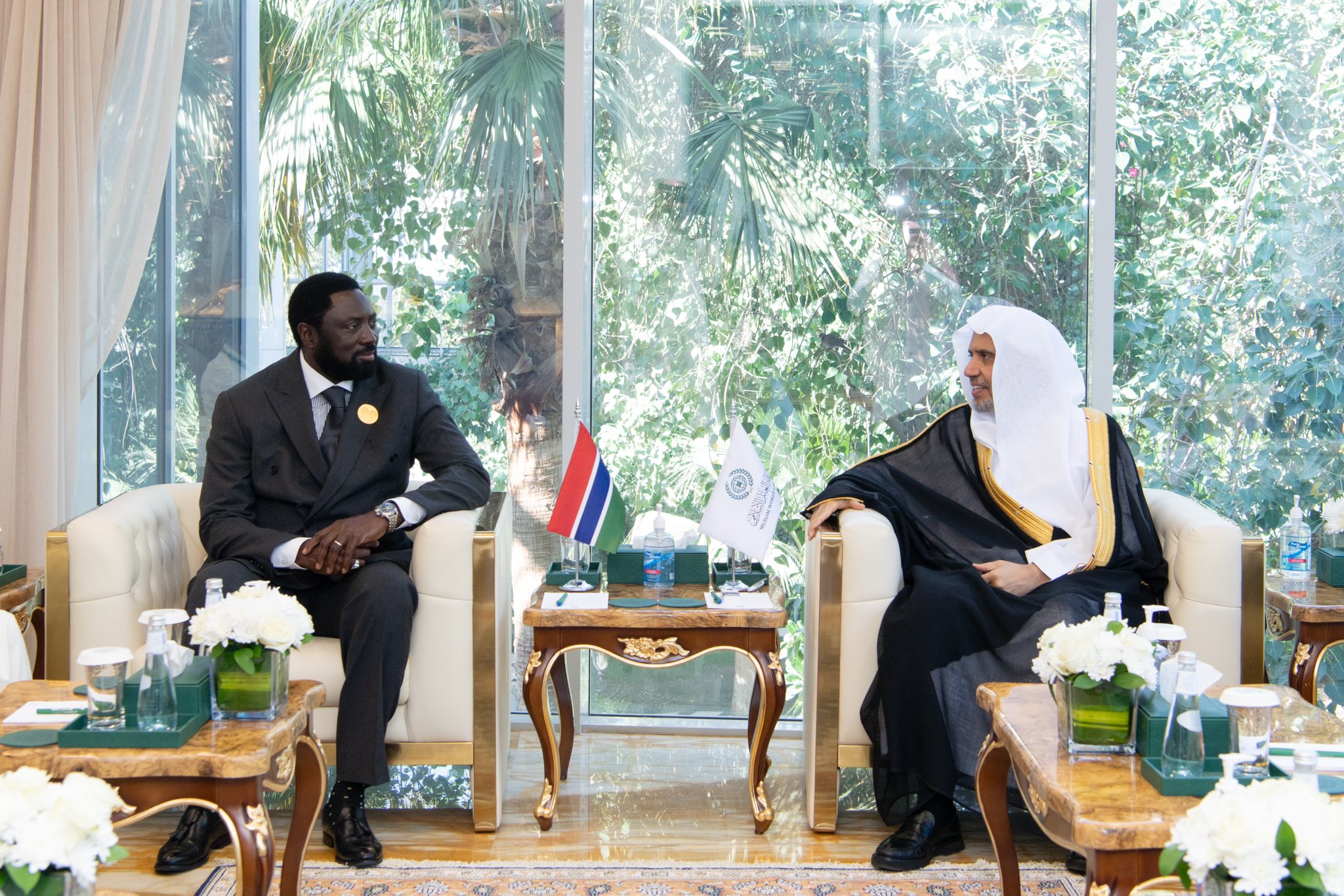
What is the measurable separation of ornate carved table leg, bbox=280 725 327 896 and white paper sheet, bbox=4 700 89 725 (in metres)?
0.43

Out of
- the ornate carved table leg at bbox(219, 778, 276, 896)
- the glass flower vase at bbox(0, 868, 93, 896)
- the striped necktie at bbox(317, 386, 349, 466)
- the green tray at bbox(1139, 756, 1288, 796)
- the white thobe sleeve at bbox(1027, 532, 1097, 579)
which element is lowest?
the ornate carved table leg at bbox(219, 778, 276, 896)

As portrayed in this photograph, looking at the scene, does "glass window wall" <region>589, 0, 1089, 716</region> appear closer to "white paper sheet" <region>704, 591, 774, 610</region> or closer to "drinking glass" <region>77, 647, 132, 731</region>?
"white paper sheet" <region>704, 591, 774, 610</region>

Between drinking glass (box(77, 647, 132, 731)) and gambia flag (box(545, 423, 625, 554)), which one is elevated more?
gambia flag (box(545, 423, 625, 554))

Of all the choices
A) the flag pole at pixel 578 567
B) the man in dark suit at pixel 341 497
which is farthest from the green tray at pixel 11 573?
the flag pole at pixel 578 567

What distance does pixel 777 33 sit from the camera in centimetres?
427

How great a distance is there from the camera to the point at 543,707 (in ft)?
11.1

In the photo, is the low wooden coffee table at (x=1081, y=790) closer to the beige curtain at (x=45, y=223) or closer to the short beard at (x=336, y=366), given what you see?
the short beard at (x=336, y=366)

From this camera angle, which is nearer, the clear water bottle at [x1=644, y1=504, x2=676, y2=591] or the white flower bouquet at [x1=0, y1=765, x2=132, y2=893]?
the white flower bouquet at [x1=0, y1=765, x2=132, y2=893]

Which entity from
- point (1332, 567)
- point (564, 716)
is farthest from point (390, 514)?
point (1332, 567)

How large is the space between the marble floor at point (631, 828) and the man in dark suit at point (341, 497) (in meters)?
0.16

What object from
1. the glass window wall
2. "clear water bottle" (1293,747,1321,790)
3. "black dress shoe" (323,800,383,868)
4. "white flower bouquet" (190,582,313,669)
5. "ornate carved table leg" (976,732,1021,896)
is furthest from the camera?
the glass window wall

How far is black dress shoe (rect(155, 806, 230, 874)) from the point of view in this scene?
3.08m

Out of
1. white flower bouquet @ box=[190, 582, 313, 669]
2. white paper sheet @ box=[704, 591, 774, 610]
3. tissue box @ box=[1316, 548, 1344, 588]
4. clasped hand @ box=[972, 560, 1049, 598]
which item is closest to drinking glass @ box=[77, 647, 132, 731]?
white flower bouquet @ box=[190, 582, 313, 669]

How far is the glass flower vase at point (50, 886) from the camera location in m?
1.43
